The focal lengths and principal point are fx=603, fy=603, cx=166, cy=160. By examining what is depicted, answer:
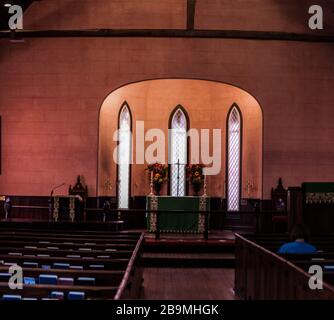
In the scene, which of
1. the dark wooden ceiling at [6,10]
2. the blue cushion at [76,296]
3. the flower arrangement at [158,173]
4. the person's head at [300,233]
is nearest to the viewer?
the blue cushion at [76,296]

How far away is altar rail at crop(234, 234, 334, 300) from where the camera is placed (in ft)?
14.1

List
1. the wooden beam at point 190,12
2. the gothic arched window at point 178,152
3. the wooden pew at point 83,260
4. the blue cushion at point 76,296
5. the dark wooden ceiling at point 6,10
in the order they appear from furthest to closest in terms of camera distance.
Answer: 1. the gothic arched window at point 178,152
2. the dark wooden ceiling at point 6,10
3. the wooden beam at point 190,12
4. the wooden pew at point 83,260
5. the blue cushion at point 76,296

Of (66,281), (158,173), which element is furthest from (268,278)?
(158,173)

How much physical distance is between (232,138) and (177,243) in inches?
187

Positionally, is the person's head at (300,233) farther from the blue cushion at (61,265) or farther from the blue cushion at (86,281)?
the blue cushion at (86,281)

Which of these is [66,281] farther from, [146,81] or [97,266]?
[146,81]

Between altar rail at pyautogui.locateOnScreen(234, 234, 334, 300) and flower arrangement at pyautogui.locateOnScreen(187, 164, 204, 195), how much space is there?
6.15m

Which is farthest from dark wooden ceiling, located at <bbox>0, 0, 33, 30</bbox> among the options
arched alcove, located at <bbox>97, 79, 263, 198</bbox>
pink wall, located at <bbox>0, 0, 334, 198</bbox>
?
arched alcove, located at <bbox>97, 79, 263, 198</bbox>

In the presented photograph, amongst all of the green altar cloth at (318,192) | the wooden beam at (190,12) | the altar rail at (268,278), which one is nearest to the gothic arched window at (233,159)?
the wooden beam at (190,12)

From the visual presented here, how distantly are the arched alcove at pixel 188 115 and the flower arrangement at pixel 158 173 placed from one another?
0.84 meters

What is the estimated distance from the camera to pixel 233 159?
1536 cm

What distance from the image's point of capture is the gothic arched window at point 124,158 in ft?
50.1

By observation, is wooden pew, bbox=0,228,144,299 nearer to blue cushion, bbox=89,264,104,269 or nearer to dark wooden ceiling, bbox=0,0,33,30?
blue cushion, bbox=89,264,104,269
